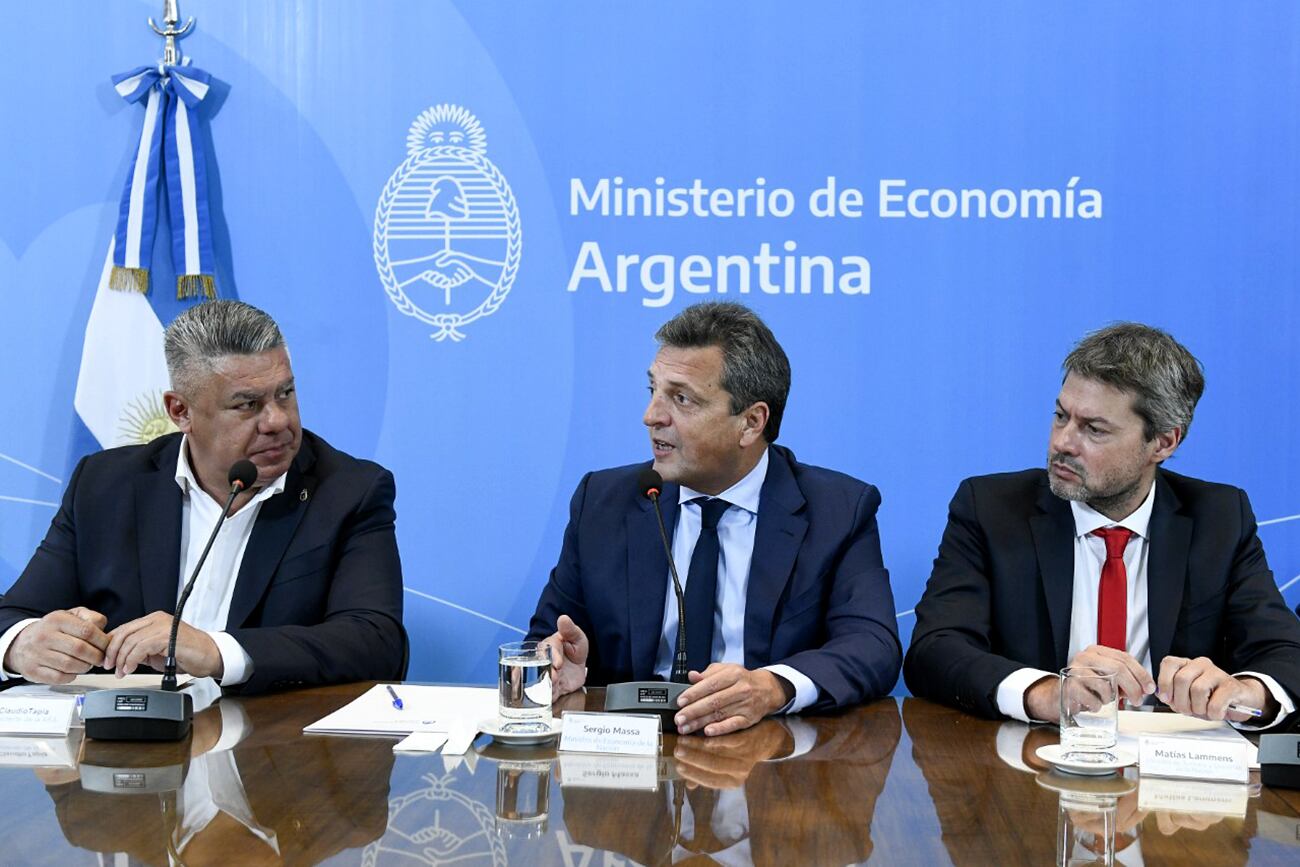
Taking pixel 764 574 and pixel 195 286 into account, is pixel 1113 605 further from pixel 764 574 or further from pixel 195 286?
pixel 195 286

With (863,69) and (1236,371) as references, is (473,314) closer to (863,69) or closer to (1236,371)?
(863,69)

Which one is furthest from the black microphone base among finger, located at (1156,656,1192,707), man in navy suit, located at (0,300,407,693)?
finger, located at (1156,656,1192,707)

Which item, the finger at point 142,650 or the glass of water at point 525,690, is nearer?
the glass of water at point 525,690

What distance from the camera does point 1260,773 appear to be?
6.44 feet

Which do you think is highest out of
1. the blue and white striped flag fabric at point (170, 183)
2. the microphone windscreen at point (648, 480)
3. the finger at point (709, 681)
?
the blue and white striped flag fabric at point (170, 183)

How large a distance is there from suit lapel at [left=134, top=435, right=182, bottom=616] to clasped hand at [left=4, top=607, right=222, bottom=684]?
510mm

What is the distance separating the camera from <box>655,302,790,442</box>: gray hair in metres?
3.05

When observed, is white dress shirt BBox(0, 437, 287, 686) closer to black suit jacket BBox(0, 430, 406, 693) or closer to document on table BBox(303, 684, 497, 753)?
black suit jacket BBox(0, 430, 406, 693)

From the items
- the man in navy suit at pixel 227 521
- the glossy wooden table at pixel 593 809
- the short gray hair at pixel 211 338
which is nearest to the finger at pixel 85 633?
the glossy wooden table at pixel 593 809

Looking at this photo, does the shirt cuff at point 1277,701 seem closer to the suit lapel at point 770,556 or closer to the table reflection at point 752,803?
the table reflection at point 752,803

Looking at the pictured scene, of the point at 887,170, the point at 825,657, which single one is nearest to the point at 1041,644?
the point at 825,657

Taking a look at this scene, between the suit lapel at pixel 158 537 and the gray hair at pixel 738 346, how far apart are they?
118cm

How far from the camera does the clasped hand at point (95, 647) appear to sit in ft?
7.69

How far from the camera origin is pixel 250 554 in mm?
2961
